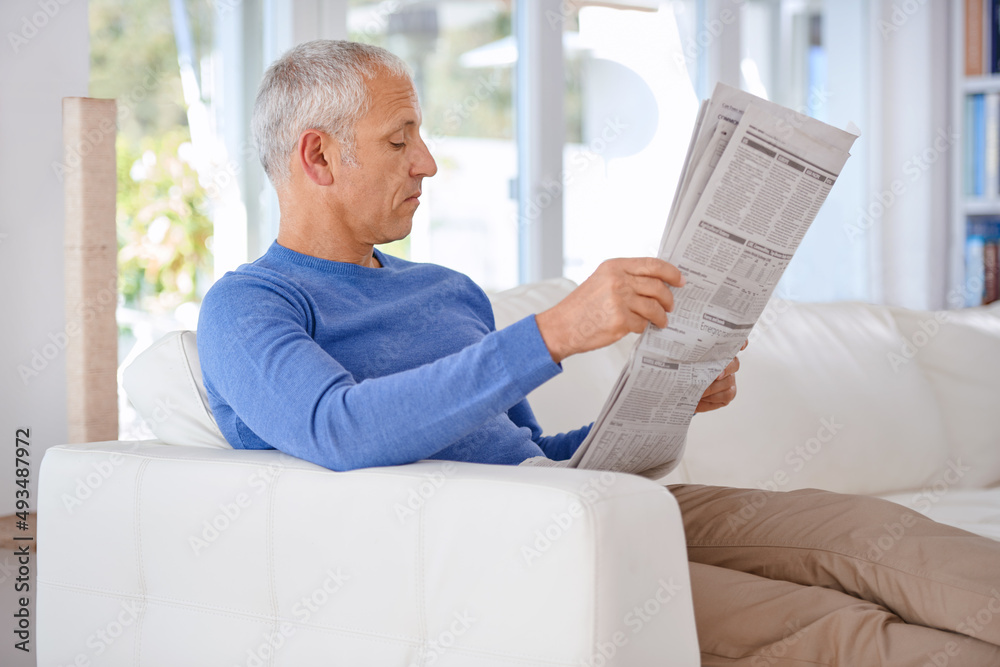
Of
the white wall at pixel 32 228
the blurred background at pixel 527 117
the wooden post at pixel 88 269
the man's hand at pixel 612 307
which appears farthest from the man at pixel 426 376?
the blurred background at pixel 527 117

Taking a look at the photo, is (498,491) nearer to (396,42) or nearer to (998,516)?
(998,516)

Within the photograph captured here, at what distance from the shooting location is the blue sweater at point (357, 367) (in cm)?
98

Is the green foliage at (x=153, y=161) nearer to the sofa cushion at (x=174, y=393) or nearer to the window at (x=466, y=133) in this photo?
the window at (x=466, y=133)

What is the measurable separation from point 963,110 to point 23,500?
3066mm

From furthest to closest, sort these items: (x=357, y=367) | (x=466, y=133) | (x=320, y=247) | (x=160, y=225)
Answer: (x=466, y=133), (x=160, y=225), (x=320, y=247), (x=357, y=367)

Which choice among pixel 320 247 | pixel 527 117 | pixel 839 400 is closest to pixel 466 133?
pixel 527 117

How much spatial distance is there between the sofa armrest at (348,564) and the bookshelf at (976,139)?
2.78 m

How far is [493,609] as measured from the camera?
91cm

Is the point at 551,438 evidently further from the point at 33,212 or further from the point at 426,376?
the point at 33,212

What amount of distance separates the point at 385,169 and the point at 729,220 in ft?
1.73

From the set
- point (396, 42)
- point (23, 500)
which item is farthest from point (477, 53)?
point (23, 500)

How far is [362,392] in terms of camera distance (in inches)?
39.5

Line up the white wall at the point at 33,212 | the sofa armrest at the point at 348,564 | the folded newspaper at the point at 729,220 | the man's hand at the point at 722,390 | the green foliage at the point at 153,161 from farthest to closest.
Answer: the green foliage at the point at 153,161 < the white wall at the point at 33,212 < the man's hand at the point at 722,390 < the folded newspaper at the point at 729,220 < the sofa armrest at the point at 348,564

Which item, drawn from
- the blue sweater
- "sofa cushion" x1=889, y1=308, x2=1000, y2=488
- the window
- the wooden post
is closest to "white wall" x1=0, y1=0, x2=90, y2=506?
the wooden post
